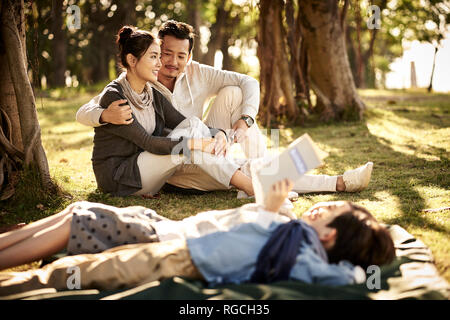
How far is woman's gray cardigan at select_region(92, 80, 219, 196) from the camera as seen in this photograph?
11.5 ft

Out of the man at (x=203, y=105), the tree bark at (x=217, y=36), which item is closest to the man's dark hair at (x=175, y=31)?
the man at (x=203, y=105)

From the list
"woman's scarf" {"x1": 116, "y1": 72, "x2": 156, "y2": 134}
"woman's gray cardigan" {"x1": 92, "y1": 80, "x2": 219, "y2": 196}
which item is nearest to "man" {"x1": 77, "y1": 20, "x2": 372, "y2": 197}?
"woman's gray cardigan" {"x1": 92, "y1": 80, "x2": 219, "y2": 196}

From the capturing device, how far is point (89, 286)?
2152mm

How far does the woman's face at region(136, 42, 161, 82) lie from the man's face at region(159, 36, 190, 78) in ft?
1.50

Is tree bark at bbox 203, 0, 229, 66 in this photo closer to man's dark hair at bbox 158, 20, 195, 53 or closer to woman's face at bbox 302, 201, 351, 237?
man's dark hair at bbox 158, 20, 195, 53

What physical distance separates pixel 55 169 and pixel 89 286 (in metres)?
3.02

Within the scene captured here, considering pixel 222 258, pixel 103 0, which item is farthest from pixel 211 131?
pixel 103 0

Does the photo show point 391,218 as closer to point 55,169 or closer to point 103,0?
point 55,169

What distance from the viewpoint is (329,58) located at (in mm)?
7715

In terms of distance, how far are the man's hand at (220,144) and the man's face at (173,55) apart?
0.82 metres

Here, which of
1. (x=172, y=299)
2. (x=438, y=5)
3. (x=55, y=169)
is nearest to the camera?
(x=172, y=299)

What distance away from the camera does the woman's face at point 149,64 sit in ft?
11.6

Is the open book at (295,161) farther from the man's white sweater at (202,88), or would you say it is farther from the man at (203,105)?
the man's white sweater at (202,88)

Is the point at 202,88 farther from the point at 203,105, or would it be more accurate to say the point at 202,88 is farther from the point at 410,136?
the point at 410,136
